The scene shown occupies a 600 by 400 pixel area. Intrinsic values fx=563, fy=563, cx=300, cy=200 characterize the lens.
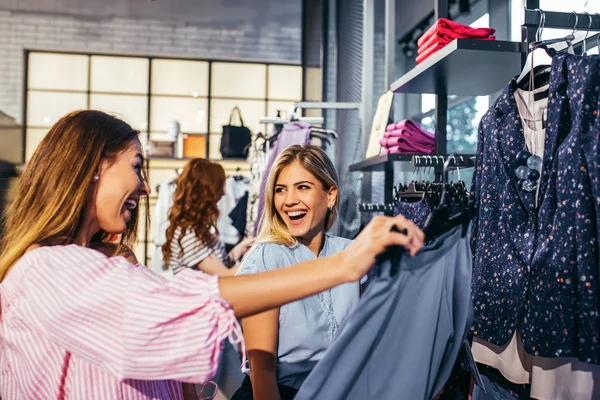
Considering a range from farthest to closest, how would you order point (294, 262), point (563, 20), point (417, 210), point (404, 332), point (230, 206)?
1. point (230, 206)
2. point (417, 210)
3. point (294, 262)
4. point (563, 20)
5. point (404, 332)

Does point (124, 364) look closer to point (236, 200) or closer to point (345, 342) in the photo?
point (345, 342)

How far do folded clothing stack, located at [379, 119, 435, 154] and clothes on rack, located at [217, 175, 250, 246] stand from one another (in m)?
2.41

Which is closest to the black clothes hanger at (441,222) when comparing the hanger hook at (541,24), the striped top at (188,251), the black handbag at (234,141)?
the hanger hook at (541,24)

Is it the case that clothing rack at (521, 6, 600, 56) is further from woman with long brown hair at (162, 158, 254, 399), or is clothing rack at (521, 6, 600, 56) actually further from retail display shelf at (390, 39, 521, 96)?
woman with long brown hair at (162, 158, 254, 399)

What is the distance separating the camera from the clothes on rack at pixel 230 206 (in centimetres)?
481

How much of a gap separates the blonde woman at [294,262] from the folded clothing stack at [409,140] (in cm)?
62

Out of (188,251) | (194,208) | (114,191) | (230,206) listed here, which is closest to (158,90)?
(230,206)

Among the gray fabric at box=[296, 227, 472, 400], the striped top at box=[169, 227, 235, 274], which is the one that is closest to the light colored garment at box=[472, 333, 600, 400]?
the gray fabric at box=[296, 227, 472, 400]

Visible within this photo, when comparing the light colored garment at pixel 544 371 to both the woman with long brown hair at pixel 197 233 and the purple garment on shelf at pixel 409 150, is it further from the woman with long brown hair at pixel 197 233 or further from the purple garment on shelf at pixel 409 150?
the woman with long brown hair at pixel 197 233

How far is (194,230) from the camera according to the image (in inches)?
144

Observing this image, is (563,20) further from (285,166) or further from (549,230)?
(285,166)

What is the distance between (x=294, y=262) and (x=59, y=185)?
0.80 metres

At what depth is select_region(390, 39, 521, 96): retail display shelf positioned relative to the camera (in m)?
1.93

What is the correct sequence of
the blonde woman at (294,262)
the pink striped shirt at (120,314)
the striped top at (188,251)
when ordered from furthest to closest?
the striped top at (188,251), the blonde woman at (294,262), the pink striped shirt at (120,314)
